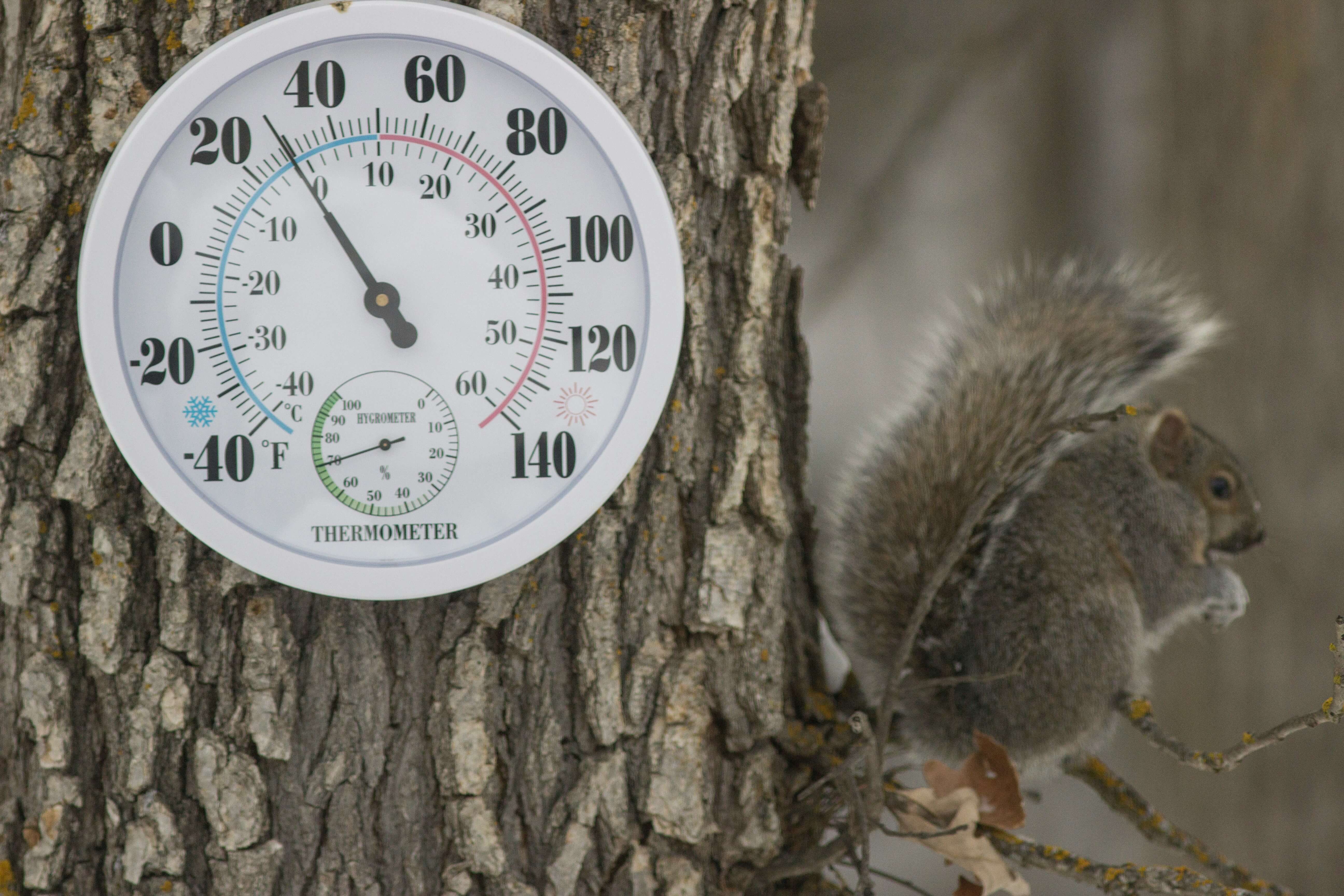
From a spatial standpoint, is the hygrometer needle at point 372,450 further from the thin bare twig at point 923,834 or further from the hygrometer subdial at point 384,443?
the thin bare twig at point 923,834

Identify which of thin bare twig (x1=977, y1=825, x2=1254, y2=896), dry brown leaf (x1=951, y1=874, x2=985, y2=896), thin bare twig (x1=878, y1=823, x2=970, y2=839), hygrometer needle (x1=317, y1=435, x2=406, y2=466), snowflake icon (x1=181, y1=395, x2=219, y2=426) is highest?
snowflake icon (x1=181, y1=395, x2=219, y2=426)

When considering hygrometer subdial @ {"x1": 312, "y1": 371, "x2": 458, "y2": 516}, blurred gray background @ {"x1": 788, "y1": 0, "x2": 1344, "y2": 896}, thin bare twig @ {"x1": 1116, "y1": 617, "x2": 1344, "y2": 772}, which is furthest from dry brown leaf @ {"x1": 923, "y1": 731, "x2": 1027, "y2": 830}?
hygrometer subdial @ {"x1": 312, "y1": 371, "x2": 458, "y2": 516}

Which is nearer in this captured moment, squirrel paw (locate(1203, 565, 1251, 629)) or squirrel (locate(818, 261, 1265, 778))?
squirrel (locate(818, 261, 1265, 778))

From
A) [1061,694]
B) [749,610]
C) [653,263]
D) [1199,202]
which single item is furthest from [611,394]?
[1199,202]

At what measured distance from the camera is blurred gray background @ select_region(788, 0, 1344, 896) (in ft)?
6.50

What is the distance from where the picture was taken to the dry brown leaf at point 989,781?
88cm

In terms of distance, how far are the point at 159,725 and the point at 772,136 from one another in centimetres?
64

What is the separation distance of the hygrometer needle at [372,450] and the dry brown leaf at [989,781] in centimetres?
53

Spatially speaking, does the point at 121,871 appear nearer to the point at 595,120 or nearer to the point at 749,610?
the point at 749,610

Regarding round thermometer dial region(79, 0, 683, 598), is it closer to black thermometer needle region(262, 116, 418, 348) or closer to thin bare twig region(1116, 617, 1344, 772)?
black thermometer needle region(262, 116, 418, 348)

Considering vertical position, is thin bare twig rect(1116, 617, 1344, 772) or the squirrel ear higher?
the squirrel ear

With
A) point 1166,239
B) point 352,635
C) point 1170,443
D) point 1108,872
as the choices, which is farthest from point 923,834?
point 1166,239

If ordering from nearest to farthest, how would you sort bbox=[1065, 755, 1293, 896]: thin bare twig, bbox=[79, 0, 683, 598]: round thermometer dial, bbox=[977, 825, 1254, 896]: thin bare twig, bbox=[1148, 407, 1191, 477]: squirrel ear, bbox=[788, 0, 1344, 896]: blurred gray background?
bbox=[79, 0, 683, 598]: round thermometer dial → bbox=[977, 825, 1254, 896]: thin bare twig → bbox=[1065, 755, 1293, 896]: thin bare twig → bbox=[1148, 407, 1191, 477]: squirrel ear → bbox=[788, 0, 1344, 896]: blurred gray background

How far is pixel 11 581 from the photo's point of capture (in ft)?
2.47
